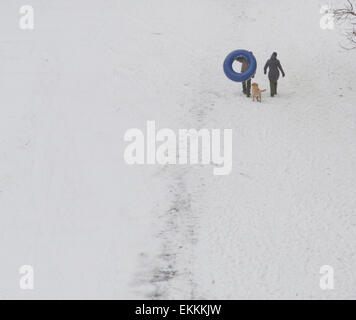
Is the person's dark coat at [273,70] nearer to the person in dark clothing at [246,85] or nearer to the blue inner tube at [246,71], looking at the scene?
the blue inner tube at [246,71]

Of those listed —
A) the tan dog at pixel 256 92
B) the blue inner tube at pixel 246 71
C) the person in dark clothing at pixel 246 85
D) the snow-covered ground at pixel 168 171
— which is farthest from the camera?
the person in dark clothing at pixel 246 85

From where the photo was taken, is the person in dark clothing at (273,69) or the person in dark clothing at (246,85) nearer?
the person in dark clothing at (273,69)

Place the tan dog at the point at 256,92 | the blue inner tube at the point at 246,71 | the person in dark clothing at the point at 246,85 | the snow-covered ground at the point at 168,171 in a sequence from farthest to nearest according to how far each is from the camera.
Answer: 1. the person in dark clothing at the point at 246,85
2. the blue inner tube at the point at 246,71
3. the tan dog at the point at 256,92
4. the snow-covered ground at the point at 168,171

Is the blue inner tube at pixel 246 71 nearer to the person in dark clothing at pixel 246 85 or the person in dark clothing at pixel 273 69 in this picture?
the person in dark clothing at pixel 246 85

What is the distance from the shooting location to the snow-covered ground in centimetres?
1268

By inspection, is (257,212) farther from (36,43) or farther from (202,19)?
(202,19)

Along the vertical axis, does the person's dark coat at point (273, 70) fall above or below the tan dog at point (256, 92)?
above

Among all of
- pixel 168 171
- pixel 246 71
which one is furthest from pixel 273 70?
pixel 168 171

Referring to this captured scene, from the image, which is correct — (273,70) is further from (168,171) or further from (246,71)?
(168,171)

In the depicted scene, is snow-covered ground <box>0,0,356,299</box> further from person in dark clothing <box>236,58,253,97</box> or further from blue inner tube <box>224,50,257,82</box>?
blue inner tube <box>224,50,257,82</box>

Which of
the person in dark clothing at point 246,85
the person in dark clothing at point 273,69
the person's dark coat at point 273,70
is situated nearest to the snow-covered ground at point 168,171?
the person in dark clothing at point 246,85

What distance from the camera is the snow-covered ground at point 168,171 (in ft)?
41.6

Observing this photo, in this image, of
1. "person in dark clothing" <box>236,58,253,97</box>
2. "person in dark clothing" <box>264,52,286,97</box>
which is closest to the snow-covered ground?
"person in dark clothing" <box>236,58,253,97</box>

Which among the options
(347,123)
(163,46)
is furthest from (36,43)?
(347,123)
